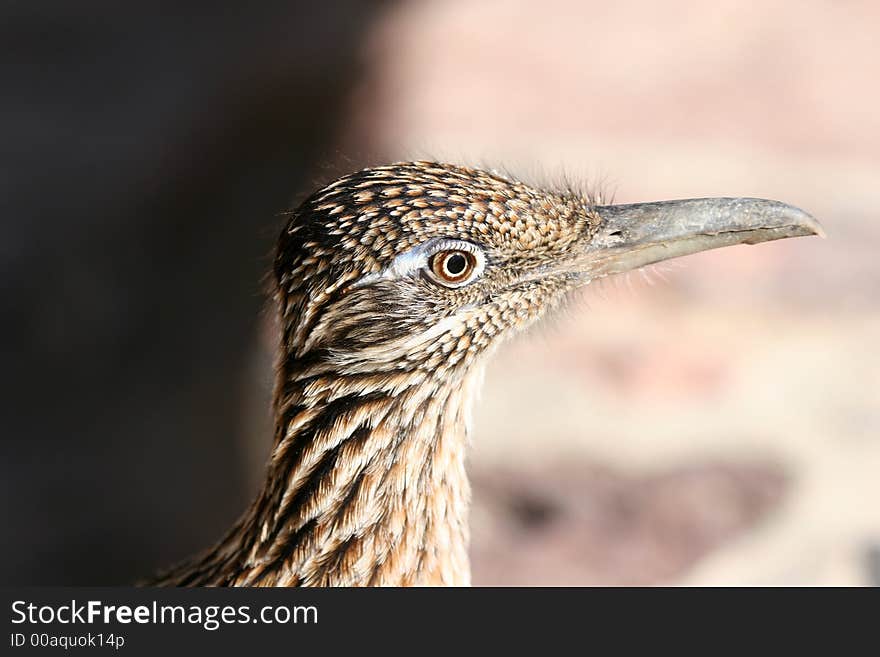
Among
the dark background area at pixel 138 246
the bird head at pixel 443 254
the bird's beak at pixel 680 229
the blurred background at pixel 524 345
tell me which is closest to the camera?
the bird head at pixel 443 254

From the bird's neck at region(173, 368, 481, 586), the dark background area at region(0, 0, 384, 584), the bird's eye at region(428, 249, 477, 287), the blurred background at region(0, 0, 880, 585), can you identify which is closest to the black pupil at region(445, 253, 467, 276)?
the bird's eye at region(428, 249, 477, 287)

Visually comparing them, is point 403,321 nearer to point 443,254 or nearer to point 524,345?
point 443,254

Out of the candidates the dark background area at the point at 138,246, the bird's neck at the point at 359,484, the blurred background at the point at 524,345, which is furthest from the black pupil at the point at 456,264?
the dark background area at the point at 138,246

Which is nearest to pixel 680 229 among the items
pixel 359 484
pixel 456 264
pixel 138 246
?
pixel 456 264

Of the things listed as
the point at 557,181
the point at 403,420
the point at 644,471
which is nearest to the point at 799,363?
the point at 644,471

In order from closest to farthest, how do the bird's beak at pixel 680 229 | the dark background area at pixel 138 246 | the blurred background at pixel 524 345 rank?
the bird's beak at pixel 680 229 → the blurred background at pixel 524 345 → the dark background area at pixel 138 246

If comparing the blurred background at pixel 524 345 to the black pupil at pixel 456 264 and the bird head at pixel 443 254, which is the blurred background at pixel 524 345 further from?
the black pupil at pixel 456 264

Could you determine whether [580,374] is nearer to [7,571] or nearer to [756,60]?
[756,60]
